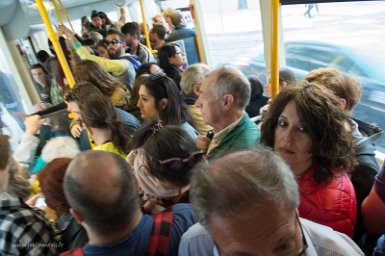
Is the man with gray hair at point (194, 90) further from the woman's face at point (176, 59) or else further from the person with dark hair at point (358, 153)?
the person with dark hair at point (358, 153)

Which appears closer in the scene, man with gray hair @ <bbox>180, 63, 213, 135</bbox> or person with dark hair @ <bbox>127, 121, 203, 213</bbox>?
person with dark hair @ <bbox>127, 121, 203, 213</bbox>

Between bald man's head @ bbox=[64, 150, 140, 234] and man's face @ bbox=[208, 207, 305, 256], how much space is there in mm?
375

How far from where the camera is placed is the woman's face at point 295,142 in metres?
1.10

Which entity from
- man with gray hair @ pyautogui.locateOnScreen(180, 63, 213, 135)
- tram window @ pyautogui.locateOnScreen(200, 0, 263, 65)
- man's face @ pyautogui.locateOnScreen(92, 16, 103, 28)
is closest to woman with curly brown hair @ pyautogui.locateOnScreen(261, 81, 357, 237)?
man with gray hair @ pyautogui.locateOnScreen(180, 63, 213, 135)

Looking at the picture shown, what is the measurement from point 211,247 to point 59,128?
2161 millimetres

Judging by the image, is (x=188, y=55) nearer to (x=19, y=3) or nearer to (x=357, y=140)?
(x=19, y=3)

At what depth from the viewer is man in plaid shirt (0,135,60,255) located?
1.05m

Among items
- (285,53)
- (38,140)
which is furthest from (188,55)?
(38,140)

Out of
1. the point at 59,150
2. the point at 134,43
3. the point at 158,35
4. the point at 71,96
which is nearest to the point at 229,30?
the point at 158,35

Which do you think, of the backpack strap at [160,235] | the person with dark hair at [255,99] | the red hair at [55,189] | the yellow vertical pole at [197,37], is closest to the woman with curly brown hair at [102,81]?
the person with dark hair at [255,99]

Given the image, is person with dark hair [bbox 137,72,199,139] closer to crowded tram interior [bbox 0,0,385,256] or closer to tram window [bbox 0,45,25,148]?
crowded tram interior [bbox 0,0,385,256]

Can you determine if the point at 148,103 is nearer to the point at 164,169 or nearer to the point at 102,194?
the point at 164,169

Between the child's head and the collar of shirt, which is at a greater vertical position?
the child's head

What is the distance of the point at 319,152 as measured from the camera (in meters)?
1.08
